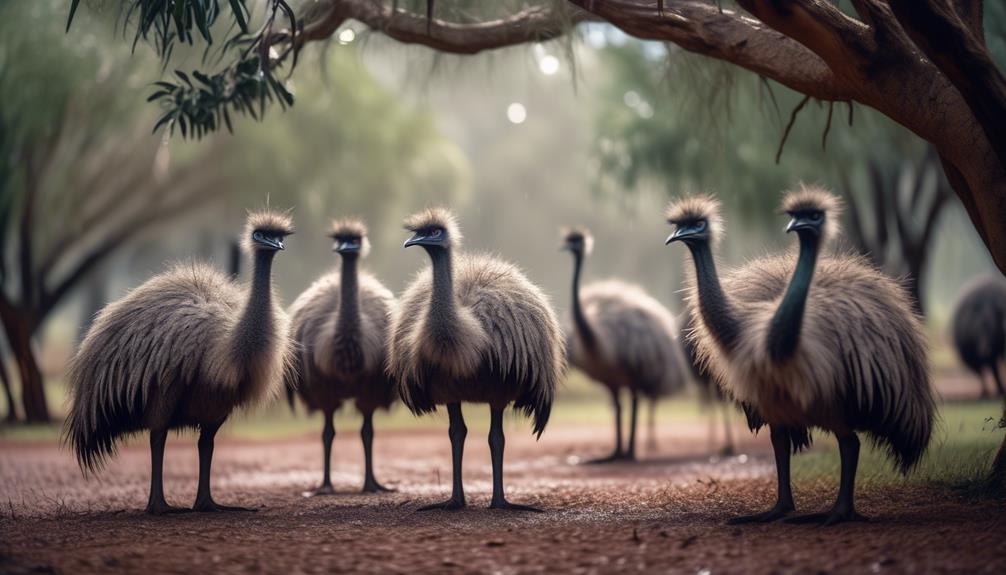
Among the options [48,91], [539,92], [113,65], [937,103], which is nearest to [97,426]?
[937,103]

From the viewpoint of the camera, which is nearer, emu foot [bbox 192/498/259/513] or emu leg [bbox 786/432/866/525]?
emu leg [bbox 786/432/866/525]

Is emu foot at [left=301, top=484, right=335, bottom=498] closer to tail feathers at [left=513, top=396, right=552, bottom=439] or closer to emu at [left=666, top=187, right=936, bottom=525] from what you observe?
tail feathers at [left=513, top=396, right=552, bottom=439]

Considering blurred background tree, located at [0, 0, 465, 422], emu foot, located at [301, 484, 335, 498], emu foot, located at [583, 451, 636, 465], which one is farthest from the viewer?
blurred background tree, located at [0, 0, 465, 422]

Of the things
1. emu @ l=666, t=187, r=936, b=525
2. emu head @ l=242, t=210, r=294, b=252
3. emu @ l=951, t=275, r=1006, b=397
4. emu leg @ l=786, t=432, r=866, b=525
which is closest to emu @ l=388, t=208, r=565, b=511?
emu head @ l=242, t=210, r=294, b=252

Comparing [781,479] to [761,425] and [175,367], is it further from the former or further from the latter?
[175,367]

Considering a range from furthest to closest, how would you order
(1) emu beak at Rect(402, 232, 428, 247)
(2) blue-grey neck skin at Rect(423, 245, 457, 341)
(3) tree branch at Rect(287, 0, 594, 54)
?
(3) tree branch at Rect(287, 0, 594, 54), (1) emu beak at Rect(402, 232, 428, 247), (2) blue-grey neck skin at Rect(423, 245, 457, 341)

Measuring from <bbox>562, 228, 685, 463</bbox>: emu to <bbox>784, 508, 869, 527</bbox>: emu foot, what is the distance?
5706 mm

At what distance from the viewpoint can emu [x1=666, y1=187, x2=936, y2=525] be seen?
241 inches

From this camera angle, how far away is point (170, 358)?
739cm

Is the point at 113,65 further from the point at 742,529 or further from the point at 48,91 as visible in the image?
the point at 742,529

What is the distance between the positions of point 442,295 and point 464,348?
40cm

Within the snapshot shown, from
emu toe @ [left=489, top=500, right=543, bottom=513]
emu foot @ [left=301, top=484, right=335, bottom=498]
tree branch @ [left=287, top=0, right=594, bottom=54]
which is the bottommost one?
emu foot @ [left=301, top=484, right=335, bottom=498]

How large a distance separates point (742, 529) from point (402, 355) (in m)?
2.70

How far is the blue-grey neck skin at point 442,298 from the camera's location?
286 inches
